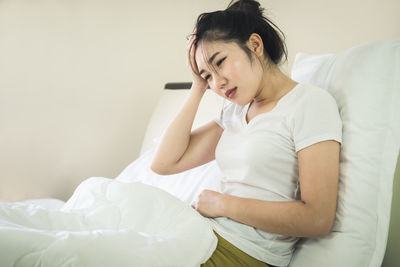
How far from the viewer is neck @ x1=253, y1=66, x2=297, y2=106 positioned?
37.9 inches

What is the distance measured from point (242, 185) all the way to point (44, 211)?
1.64 feet

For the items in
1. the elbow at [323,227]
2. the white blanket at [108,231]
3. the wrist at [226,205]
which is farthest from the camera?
the wrist at [226,205]

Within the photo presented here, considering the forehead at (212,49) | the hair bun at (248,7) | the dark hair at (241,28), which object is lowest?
the forehead at (212,49)

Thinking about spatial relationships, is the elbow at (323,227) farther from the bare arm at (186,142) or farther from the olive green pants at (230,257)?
the bare arm at (186,142)

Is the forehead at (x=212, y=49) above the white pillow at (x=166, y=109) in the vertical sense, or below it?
above

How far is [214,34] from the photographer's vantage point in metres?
0.95

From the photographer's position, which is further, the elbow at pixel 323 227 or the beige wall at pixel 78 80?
the beige wall at pixel 78 80

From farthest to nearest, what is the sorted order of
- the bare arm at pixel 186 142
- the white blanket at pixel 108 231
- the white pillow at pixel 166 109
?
the white pillow at pixel 166 109, the bare arm at pixel 186 142, the white blanket at pixel 108 231

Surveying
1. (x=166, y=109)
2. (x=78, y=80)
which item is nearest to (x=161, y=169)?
(x=166, y=109)

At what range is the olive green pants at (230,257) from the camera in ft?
2.62

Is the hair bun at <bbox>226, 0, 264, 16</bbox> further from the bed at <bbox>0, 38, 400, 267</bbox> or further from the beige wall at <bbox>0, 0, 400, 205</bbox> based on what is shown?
the beige wall at <bbox>0, 0, 400, 205</bbox>

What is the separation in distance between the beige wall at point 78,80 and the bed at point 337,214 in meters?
1.20

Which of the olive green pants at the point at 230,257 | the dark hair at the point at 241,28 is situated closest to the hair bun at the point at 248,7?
the dark hair at the point at 241,28

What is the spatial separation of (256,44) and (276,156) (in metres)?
0.32
